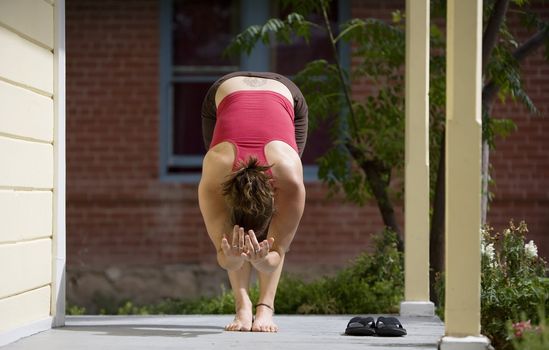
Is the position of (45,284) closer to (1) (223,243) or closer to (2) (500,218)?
(1) (223,243)

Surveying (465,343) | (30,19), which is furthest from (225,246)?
(30,19)

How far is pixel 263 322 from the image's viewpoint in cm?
590

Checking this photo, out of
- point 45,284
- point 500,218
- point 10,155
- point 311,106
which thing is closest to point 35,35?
point 10,155

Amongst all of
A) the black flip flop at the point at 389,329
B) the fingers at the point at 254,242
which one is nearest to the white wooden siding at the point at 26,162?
the fingers at the point at 254,242

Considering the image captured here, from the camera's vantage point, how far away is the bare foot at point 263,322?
5.86 meters

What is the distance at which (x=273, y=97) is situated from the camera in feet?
20.1

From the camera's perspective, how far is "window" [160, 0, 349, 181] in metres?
11.4

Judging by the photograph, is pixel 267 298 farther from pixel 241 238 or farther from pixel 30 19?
pixel 30 19

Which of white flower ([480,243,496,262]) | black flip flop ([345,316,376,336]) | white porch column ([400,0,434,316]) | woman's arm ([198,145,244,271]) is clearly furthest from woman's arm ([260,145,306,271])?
white flower ([480,243,496,262])

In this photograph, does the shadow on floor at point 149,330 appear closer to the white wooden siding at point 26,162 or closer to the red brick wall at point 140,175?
the white wooden siding at point 26,162

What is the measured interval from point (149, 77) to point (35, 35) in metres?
5.62

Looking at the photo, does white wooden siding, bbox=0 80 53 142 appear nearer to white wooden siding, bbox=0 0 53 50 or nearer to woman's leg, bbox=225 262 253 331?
white wooden siding, bbox=0 0 53 50

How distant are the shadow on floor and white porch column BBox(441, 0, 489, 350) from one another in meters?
1.55

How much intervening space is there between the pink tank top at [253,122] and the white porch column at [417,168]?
43.2 inches
